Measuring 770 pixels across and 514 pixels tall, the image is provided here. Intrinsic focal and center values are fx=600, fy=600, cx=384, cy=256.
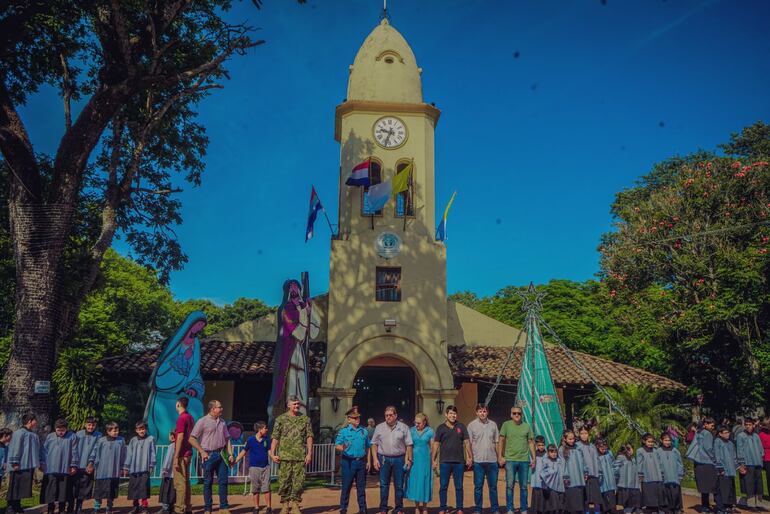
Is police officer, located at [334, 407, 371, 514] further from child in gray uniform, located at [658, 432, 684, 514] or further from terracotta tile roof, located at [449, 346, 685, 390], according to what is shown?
terracotta tile roof, located at [449, 346, 685, 390]

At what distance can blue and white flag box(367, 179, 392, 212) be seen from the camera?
750 inches

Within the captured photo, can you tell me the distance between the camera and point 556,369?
20.3 meters

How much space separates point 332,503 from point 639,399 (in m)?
9.52

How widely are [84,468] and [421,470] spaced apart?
5523 mm

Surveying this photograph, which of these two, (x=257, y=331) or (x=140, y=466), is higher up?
(x=257, y=331)

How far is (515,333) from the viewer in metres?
22.3

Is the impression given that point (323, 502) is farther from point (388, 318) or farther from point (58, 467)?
point (388, 318)

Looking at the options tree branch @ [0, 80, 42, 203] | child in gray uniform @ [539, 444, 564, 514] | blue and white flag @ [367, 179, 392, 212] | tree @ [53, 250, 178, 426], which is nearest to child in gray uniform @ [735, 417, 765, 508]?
child in gray uniform @ [539, 444, 564, 514]

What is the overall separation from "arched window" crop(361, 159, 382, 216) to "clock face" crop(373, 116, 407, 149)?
0.74 metres

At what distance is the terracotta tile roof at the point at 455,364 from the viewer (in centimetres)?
1830

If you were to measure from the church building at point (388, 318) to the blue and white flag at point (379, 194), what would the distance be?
65cm

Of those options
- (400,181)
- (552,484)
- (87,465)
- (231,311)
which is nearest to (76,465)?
(87,465)

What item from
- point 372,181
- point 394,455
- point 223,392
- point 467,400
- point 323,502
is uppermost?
point 372,181

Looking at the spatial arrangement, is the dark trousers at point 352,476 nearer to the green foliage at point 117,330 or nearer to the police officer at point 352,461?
the police officer at point 352,461
